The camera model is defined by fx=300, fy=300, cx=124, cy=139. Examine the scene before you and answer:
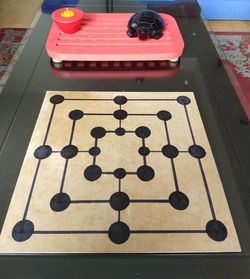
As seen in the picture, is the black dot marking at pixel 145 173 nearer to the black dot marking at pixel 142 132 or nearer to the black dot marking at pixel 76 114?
the black dot marking at pixel 142 132

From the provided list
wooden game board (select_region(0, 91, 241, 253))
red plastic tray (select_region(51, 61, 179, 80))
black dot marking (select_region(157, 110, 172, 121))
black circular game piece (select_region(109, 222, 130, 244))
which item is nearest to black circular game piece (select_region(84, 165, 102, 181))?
wooden game board (select_region(0, 91, 241, 253))

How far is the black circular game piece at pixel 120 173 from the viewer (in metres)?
0.57

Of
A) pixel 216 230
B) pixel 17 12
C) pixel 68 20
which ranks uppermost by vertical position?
pixel 68 20

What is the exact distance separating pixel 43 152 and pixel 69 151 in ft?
0.17

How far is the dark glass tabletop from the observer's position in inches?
17.8

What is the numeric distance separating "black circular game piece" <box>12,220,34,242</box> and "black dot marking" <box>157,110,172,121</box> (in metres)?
0.37

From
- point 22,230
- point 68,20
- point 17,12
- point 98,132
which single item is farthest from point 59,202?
point 17,12

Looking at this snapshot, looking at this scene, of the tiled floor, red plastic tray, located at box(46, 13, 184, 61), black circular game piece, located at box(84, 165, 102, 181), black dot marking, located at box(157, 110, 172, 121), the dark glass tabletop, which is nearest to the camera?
the dark glass tabletop

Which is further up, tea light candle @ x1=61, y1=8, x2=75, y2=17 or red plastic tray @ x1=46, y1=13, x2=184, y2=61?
tea light candle @ x1=61, y1=8, x2=75, y2=17

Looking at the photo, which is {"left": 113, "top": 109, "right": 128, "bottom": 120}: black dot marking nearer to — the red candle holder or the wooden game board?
the wooden game board

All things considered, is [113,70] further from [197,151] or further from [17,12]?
[17,12]

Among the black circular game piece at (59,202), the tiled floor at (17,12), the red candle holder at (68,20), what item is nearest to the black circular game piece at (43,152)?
the black circular game piece at (59,202)

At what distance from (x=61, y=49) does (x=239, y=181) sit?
0.58 metres

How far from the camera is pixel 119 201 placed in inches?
20.8
